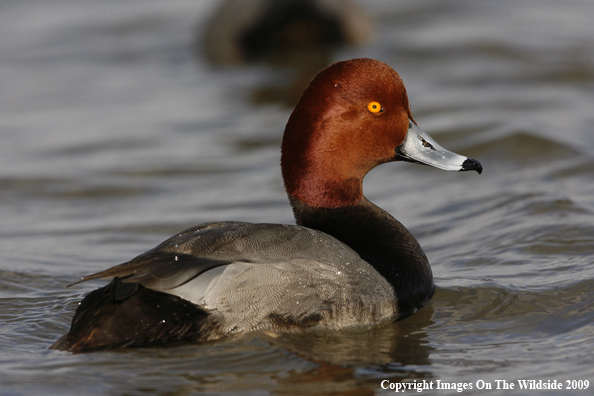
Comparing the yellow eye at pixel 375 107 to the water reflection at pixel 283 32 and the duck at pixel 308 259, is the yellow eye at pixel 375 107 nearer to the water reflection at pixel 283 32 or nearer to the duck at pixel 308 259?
the duck at pixel 308 259

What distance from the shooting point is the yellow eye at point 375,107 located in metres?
4.43

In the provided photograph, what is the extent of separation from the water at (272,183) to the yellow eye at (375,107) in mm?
1060

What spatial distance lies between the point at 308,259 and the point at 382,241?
66 centimetres

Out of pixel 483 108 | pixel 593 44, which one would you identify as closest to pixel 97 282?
pixel 483 108

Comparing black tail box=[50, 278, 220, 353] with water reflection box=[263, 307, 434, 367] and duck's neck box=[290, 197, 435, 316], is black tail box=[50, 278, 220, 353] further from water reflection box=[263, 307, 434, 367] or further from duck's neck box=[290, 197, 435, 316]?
duck's neck box=[290, 197, 435, 316]

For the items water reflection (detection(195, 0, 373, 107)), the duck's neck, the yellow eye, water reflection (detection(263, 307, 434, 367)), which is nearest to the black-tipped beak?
the yellow eye

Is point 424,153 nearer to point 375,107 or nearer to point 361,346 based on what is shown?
point 375,107

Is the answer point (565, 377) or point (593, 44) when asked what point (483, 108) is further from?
point (565, 377)

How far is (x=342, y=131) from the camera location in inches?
175

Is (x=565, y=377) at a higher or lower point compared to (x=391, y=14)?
lower

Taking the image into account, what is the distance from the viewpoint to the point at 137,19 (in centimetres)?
1314

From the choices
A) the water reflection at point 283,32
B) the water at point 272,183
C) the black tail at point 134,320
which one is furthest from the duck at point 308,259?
the water reflection at point 283,32

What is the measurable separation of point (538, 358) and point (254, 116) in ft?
18.4

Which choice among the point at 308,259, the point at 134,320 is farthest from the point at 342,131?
the point at 134,320
